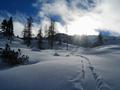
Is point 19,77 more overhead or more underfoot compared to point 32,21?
more underfoot

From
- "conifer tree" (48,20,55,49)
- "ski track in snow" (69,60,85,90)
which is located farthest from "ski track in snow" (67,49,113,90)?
"conifer tree" (48,20,55,49)

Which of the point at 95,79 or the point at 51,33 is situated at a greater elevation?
the point at 51,33

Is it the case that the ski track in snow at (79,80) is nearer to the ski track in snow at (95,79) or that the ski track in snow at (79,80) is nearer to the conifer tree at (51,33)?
the ski track in snow at (95,79)

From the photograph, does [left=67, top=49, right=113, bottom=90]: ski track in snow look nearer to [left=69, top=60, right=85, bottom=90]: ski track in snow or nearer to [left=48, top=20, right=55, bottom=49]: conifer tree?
[left=69, top=60, right=85, bottom=90]: ski track in snow

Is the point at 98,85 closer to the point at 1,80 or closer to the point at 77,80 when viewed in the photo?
the point at 77,80

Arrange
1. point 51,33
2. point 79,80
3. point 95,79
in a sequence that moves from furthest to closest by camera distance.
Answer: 1. point 51,33
2. point 95,79
3. point 79,80

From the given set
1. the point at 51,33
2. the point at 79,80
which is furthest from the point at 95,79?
the point at 51,33

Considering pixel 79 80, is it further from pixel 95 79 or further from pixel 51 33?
pixel 51 33

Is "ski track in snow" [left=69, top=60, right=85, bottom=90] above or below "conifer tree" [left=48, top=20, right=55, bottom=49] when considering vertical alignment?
below

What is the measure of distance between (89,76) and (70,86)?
1951 mm

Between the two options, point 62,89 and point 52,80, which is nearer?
point 62,89

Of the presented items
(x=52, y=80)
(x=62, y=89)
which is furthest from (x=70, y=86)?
(x=52, y=80)

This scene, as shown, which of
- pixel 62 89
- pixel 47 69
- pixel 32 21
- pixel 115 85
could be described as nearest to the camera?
pixel 62 89

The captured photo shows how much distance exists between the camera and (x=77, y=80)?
9375 mm
